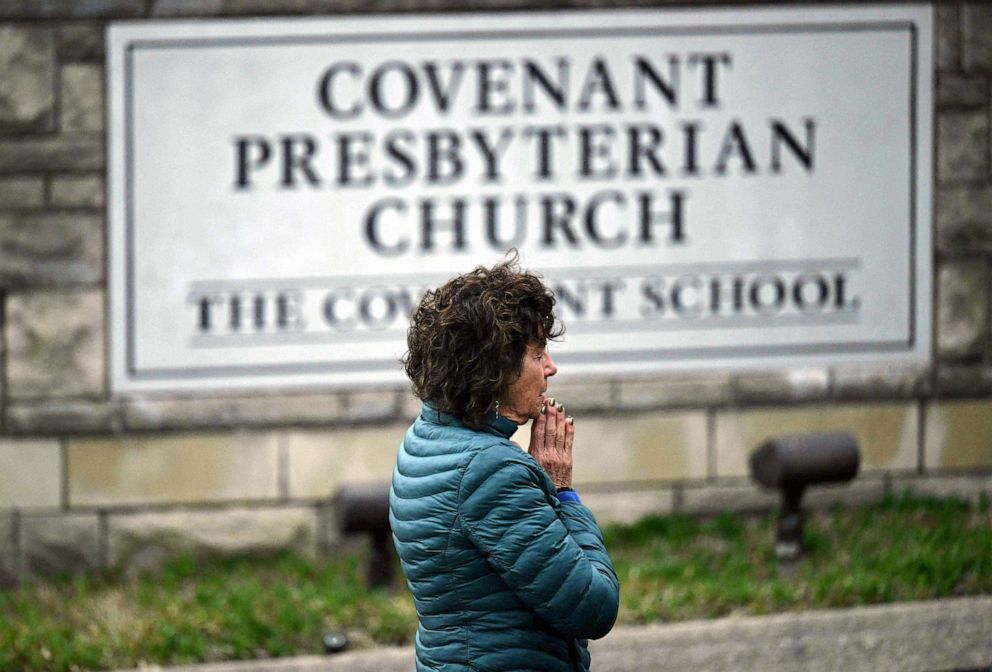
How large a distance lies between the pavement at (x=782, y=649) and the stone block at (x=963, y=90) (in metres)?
2.74

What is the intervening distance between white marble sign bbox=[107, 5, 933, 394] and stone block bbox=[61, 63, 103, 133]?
7cm

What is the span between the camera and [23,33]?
647 centimetres

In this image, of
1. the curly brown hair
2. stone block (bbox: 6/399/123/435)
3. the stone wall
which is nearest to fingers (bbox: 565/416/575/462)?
the curly brown hair

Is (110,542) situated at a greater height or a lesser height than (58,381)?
lesser

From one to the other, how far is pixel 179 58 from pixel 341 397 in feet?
5.91

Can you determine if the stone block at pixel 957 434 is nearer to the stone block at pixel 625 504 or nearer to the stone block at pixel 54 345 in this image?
the stone block at pixel 625 504

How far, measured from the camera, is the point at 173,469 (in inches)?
260

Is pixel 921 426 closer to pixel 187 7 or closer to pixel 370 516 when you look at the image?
pixel 370 516

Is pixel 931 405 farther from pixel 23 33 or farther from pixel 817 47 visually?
pixel 23 33

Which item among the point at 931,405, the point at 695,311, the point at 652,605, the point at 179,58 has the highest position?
the point at 179,58

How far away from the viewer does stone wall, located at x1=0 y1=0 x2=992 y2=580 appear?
21.3ft

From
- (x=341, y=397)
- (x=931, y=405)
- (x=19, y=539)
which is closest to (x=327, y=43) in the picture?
(x=341, y=397)

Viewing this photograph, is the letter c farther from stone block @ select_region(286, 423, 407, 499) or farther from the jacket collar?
the jacket collar

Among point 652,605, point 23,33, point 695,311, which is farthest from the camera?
point 695,311
